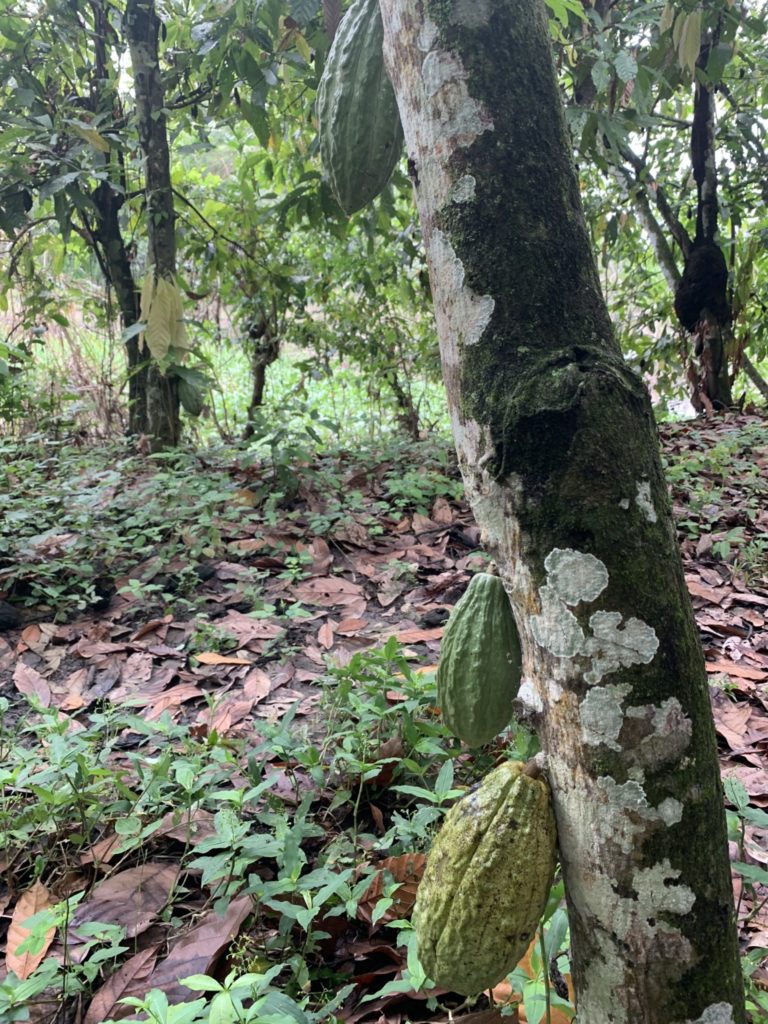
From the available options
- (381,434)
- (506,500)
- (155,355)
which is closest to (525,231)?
(506,500)

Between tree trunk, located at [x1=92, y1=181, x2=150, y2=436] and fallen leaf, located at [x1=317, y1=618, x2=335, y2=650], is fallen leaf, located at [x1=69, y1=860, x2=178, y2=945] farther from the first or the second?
tree trunk, located at [x1=92, y1=181, x2=150, y2=436]

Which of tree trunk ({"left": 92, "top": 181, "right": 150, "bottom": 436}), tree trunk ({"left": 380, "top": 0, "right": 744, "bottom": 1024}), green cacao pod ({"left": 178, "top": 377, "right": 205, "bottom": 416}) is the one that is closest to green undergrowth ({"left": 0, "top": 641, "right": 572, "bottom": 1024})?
tree trunk ({"left": 380, "top": 0, "right": 744, "bottom": 1024})

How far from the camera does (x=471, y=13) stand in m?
0.68

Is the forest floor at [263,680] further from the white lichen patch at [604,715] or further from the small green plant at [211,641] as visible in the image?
the white lichen patch at [604,715]

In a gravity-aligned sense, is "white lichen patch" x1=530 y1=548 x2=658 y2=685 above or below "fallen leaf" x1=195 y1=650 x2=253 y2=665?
above

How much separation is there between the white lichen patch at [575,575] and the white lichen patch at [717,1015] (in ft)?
1.21

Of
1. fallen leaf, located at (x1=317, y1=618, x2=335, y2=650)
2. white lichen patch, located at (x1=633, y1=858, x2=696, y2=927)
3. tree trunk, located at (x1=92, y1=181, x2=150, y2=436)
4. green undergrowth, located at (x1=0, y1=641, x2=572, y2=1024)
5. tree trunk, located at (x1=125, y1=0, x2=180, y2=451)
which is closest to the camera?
white lichen patch, located at (x1=633, y1=858, x2=696, y2=927)

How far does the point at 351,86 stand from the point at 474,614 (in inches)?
29.5

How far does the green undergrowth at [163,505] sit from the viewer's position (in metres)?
2.55

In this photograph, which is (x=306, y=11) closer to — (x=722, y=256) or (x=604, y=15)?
(x=604, y=15)

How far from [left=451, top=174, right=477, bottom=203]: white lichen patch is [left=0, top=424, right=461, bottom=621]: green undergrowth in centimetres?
194

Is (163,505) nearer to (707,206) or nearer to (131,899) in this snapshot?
(131,899)

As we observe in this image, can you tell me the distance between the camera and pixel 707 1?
105 inches

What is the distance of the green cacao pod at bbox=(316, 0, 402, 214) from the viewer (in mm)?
957
